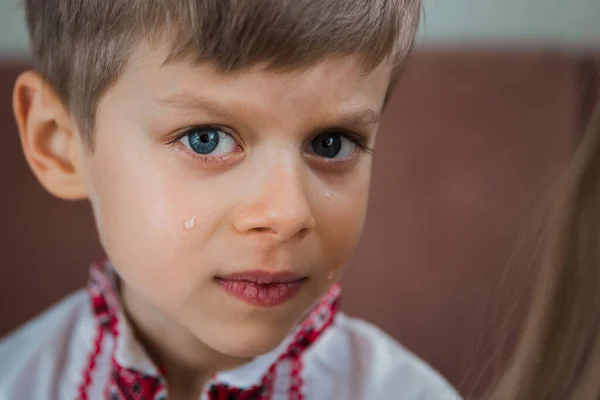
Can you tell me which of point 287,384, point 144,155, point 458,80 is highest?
point 458,80

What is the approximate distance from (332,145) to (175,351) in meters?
0.18

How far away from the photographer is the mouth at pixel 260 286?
1.19 ft

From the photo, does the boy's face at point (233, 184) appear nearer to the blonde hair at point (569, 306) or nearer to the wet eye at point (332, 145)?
the wet eye at point (332, 145)

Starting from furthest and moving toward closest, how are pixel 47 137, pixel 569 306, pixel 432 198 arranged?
pixel 432 198 < pixel 47 137 < pixel 569 306

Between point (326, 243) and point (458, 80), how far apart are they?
1.05ft

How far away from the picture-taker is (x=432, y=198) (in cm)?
64

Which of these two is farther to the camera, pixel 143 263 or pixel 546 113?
pixel 546 113

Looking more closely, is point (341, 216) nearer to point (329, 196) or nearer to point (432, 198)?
point (329, 196)

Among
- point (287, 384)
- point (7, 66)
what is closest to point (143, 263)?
point (287, 384)

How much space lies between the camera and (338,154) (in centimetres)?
39

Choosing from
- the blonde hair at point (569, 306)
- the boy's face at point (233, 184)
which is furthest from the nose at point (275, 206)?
the blonde hair at point (569, 306)

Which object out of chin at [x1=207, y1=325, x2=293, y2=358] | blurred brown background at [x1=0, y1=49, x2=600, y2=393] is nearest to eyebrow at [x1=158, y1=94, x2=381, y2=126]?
chin at [x1=207, y1=325, x2=293, y2=358]

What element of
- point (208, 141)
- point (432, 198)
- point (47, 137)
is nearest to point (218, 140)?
point (208, 141)

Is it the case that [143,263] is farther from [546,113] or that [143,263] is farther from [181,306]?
[546,113]
